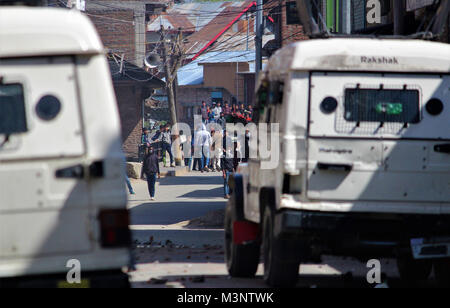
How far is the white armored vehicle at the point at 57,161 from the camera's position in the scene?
23.2 ft

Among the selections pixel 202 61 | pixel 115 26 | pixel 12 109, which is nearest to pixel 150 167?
pixel 12 109

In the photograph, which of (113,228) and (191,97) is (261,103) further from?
(191,97)

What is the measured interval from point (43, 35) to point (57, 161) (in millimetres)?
996

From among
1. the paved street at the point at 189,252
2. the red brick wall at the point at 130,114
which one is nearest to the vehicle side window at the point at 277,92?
the paved street at the point at 189,252

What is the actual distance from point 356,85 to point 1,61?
4.26 m

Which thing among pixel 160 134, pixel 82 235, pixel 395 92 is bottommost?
pixel 160 134

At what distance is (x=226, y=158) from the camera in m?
25.0

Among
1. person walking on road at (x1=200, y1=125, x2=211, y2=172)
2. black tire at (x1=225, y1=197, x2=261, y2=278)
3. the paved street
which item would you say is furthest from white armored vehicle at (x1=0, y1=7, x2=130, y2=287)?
person walking on road at (x1=200, y1=125, x2=211, y2=172)

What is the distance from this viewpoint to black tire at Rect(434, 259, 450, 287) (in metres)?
10.6

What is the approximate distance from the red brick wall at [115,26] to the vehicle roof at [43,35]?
149ft

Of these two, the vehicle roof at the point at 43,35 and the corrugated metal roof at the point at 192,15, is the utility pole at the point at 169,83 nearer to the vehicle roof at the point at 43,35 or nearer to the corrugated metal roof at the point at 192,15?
the corrugated metal roof at the point at 192,15

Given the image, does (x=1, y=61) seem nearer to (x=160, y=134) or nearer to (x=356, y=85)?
(x=356, y=85)

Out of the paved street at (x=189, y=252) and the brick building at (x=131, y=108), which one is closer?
the paved street at (x=189, y=252)
